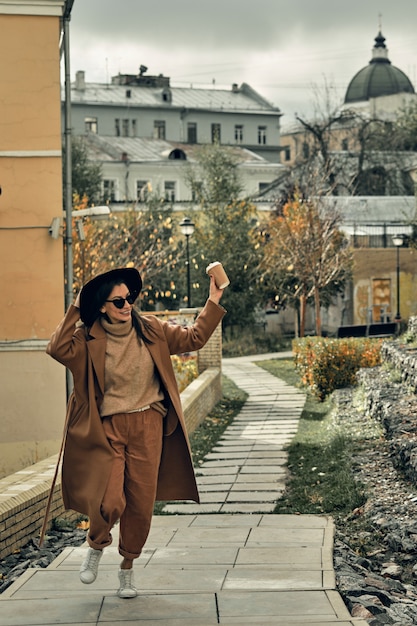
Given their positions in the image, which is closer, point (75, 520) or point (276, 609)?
point (276, 609)

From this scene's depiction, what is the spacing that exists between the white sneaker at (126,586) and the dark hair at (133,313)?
128cm

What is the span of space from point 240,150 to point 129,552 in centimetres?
6400

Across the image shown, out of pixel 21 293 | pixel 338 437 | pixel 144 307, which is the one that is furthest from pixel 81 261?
pixel 338 437

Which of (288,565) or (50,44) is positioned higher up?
(50,44)

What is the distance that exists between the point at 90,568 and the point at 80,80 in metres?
71.7

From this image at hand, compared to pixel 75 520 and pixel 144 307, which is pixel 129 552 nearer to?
pixel 75 520

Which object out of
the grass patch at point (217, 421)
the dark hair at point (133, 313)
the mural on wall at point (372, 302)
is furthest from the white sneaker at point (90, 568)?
the mural on wall at point (372, 302)

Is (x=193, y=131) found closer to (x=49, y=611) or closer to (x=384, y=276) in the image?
(x=384, y=276)

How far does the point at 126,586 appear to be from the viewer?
19.1 feet

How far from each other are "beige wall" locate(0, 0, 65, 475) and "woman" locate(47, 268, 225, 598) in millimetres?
8891

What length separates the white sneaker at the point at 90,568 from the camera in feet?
19.3

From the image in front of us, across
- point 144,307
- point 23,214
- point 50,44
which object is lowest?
point 144,307

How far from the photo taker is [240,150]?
6875 centimetres

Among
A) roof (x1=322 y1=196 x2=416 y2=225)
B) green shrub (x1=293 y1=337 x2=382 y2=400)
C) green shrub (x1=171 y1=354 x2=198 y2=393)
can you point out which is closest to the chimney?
roof (x1=322 y1=196 x2=416 y2=225)
